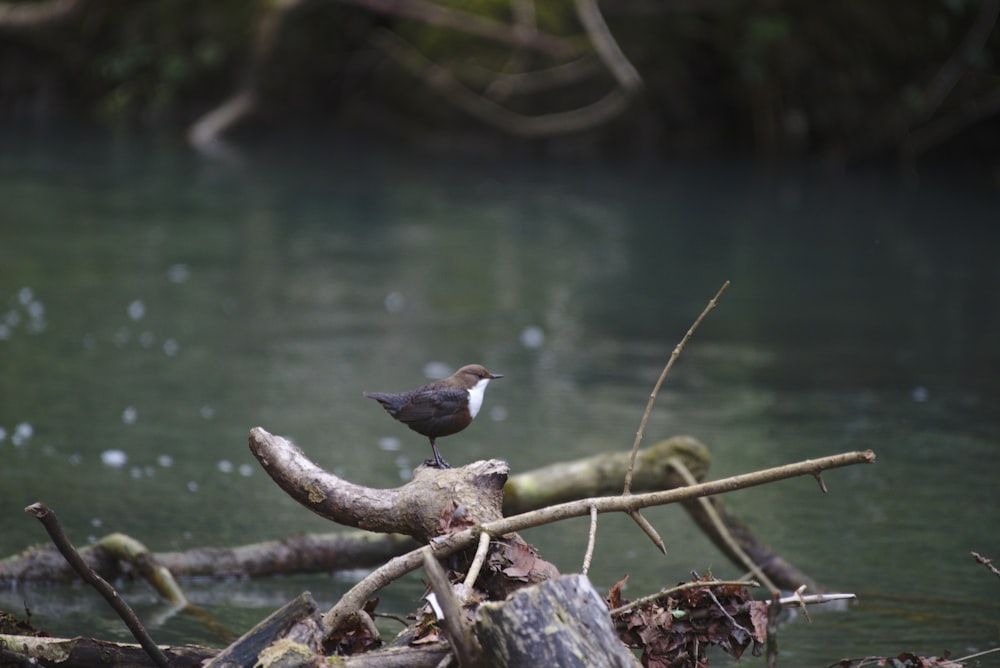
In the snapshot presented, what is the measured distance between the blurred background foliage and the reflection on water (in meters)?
2.63

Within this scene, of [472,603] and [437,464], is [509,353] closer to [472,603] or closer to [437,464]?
[437,464]

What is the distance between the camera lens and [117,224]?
13.2 meters

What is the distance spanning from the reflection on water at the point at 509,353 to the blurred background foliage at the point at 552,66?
2.63 meters

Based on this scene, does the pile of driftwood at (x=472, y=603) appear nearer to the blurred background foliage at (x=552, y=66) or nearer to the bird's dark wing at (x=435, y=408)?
the bird's dark wing at (x=435, y=408)

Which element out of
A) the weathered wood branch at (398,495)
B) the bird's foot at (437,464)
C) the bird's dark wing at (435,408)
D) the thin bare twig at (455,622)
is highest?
the bird's dark wing at (435,408)

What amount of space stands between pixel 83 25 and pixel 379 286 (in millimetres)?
13215

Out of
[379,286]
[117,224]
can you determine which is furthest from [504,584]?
[117,224]

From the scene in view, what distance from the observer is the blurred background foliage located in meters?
18.5

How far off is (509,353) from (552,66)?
34.8 feet

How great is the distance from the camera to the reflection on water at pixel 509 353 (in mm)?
5527

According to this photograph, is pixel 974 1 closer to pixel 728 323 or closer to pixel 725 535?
pixel 728 323

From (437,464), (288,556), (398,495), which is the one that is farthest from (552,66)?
(398,495)

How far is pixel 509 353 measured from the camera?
356 inches

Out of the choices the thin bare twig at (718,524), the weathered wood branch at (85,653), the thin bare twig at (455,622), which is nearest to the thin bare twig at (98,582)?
the weathered wood branch at (85,653)
